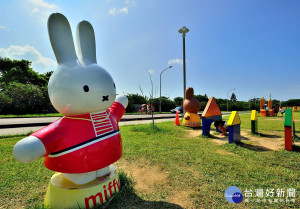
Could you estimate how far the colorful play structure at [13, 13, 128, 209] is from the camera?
2.12 meters

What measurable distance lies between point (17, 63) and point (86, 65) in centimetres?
3421

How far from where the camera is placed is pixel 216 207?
229 centimetres

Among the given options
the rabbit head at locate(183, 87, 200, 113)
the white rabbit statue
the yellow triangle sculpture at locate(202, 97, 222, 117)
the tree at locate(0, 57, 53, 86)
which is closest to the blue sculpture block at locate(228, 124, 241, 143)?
the yellow triangle sculpture at locate(202, 97, 222, 117)

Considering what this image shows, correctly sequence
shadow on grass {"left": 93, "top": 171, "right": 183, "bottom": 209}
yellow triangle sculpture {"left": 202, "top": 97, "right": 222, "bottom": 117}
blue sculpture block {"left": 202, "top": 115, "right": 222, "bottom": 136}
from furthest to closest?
yellow triangle sculpture {"left": 202, "top": 97, "right": 222, "bottom": 117}, blue sculpture block {"left": 202, "top": 115, "right": 222, "bottom": 136}, shadow on grass {"left": 93, "top": 171, "right": 183, "bottom": 209}

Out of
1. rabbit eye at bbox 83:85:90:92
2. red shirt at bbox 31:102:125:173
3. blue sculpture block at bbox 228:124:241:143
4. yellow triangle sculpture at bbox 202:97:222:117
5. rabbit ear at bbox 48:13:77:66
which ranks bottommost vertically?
blue sculpture block at bbox 228:124:241:143

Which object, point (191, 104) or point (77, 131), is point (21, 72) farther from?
point (77, 131)

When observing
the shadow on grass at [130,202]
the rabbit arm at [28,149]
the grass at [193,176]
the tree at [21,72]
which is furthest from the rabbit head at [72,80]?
the tree at [21,72]

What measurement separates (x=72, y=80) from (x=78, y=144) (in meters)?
0.84

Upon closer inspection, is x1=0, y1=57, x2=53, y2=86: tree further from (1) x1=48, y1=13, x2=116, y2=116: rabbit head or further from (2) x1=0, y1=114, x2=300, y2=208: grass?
(1) x1=48, y1=13, x2=116, y2=116: rabbit head

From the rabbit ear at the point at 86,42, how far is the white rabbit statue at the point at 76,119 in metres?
0.10

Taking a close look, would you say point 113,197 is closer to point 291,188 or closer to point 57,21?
point 57,21

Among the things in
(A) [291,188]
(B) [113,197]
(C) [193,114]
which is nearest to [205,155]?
(A) [291,188]

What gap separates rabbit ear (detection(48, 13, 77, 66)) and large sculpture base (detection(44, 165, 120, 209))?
1691 millimetres

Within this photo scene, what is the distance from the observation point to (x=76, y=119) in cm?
228
